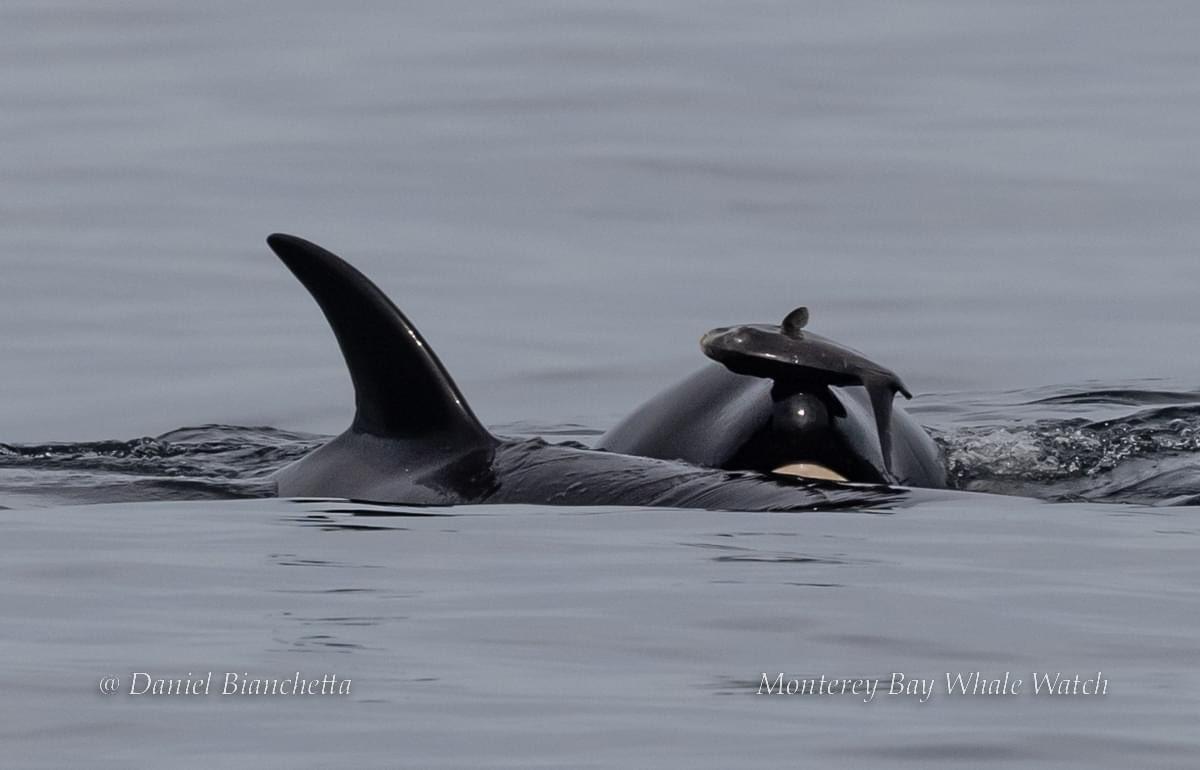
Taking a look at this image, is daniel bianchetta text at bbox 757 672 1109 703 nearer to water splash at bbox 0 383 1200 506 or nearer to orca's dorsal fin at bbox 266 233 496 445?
orca's dorsal fin at bbox 266 233 496 445

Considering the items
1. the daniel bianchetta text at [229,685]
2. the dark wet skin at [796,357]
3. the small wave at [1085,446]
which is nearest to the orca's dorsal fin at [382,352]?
the dark wet skin at [796,357]

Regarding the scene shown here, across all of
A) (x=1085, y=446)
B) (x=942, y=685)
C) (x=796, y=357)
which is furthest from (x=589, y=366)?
(x=942, y=685)

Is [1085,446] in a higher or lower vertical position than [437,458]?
lower

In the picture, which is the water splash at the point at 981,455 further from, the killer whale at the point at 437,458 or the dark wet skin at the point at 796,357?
the dark wet skin at the point at 796,357

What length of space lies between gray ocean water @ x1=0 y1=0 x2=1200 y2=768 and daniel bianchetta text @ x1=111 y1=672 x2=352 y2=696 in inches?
1.6

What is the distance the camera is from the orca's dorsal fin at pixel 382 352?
8.63 meters

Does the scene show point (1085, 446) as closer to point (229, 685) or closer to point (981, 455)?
point (981, 455)

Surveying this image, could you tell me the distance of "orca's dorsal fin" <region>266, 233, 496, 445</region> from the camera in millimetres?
8633

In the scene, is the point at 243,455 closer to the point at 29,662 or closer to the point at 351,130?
the point at 29,662

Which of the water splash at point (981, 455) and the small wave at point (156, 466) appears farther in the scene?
the water splash at point (981, 455)

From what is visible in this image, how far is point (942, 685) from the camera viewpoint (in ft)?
19.3

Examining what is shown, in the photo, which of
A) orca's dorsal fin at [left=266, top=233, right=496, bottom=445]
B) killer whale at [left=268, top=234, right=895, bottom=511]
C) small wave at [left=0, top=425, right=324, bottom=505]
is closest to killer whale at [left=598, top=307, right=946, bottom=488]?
killer whale at [left=268, top=234, right=895, bottom=511]

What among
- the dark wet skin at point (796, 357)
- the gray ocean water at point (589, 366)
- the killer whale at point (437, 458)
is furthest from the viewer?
the dark wet skin at point (796, 357)

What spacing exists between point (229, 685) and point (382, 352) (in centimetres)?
296
